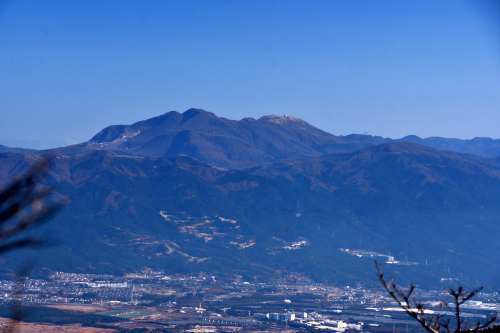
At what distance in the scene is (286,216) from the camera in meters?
85.1

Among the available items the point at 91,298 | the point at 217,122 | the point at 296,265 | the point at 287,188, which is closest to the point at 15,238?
the point at 91,298

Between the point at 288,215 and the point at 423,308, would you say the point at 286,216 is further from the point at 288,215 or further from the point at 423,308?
the point at 423,308

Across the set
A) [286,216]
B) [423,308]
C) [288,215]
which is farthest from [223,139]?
[423,308]

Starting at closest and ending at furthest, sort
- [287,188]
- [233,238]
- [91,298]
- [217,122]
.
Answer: [91,298] → [233,238] → [287,188] → [217,122]

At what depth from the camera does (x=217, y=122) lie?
475 ft

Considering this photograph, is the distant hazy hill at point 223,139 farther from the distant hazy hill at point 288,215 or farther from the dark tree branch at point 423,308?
the dark tree branch at point 423,308

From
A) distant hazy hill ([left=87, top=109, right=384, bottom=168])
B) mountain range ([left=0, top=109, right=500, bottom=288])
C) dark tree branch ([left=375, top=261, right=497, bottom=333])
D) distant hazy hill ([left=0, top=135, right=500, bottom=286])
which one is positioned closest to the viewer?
dark tree branch ([left=375, top=261, right=497, bottom=333])

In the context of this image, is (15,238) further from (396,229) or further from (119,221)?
(396,229)

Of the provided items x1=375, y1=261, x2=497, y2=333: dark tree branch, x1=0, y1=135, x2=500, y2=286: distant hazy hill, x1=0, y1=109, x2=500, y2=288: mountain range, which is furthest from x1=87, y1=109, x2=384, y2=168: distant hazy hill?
x1=375, y1=261, x2=497, y2=333: dark tree branch

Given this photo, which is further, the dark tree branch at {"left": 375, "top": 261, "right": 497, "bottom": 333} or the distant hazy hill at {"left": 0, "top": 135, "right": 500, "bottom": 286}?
the distant hazy hill at {"left": 0, "top": 135, "right": 500, "bottom": 286}

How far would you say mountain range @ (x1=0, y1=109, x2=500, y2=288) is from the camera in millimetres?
67188

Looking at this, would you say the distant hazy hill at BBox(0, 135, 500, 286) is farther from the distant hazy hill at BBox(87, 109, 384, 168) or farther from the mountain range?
the distant hazy hill at BBox(87, 109, 384, 168)

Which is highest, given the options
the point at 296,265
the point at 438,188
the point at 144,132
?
the point at 144,132

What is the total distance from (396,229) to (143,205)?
23154mm
